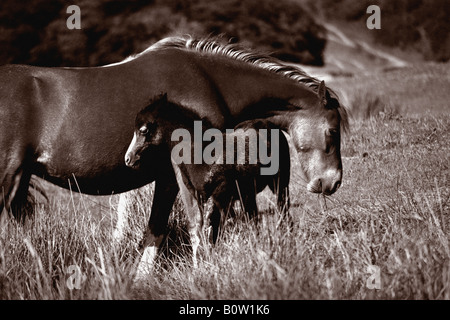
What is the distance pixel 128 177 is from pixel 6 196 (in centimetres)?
104

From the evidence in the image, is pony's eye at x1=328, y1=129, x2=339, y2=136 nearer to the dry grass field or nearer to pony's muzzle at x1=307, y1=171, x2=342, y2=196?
pony's muzzle at x1=307, y1=171, x2=342, y2=196

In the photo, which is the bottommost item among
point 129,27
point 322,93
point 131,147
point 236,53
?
point 131,147

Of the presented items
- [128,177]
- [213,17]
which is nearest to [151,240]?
[128,177]

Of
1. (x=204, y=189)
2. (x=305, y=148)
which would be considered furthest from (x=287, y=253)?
(x=305, y=148)

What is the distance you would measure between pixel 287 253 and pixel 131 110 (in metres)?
1.90

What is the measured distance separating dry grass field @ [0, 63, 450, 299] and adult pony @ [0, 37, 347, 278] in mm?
447

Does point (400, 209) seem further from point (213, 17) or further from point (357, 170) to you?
point (213, 17)

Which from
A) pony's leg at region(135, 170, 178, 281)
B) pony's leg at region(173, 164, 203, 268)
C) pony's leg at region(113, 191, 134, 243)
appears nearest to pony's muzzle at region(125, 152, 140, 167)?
pony's leg at region(173, 164, 203, 268)

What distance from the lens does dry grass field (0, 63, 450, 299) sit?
417 cm

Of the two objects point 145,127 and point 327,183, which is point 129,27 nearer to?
point 145,127

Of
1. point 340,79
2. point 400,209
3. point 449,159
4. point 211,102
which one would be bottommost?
point 400,209

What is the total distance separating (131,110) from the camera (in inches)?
214

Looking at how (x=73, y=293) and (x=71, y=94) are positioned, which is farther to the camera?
(x=71, y=94)

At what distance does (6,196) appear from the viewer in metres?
5.37
